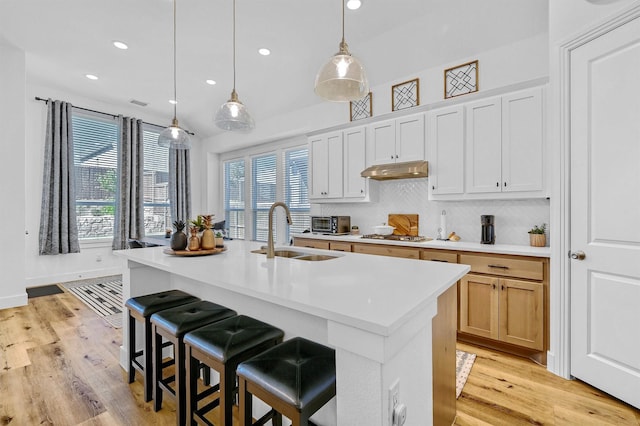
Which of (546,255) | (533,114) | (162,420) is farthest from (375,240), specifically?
(162,420)

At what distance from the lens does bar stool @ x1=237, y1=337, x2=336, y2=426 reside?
3.50 ft

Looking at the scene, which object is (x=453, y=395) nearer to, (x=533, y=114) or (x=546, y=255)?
(x=546, y=255)

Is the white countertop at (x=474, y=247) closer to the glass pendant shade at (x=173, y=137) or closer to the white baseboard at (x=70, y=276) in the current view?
the glass pendant shade at (x=173, y=137)

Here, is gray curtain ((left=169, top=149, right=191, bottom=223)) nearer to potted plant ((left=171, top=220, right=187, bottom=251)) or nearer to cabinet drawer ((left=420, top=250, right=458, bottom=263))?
potted plant ((left=171, top=220, right=187, bottom=251))

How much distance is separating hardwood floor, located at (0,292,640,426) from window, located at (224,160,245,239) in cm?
383

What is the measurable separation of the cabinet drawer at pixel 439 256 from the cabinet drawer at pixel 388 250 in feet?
0.25

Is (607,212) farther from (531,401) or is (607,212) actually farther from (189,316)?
(189,316)

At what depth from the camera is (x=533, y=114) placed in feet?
9.10

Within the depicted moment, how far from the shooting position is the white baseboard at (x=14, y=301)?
384 centimetres

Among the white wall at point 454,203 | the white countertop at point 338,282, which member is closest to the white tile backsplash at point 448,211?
the white wall at point 454,203

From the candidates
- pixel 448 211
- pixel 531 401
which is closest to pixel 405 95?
pixel 448 211

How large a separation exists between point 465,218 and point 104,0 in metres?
4.48

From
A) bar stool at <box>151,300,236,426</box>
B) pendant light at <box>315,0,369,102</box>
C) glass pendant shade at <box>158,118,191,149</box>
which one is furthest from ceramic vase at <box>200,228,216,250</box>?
glass pendant shade at <box>158,118,191,149</box>

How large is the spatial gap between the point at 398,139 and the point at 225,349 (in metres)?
3.06
